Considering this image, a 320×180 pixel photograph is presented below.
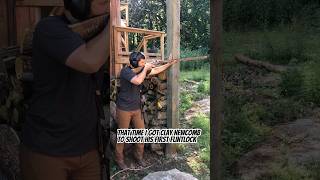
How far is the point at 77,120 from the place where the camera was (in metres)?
2.16

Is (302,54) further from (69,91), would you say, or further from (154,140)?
(69,91)

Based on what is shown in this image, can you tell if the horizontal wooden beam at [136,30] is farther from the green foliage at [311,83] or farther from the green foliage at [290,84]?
the green foliage at [311,83]

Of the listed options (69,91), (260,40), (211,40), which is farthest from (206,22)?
(260,40)

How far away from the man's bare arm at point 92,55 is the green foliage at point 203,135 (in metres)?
0.69

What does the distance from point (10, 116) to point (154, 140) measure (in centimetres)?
69

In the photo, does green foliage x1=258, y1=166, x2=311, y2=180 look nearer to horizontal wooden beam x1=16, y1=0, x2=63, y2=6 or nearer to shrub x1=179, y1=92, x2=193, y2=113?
shrub x1=179, y1=92, x2=193, y2=113

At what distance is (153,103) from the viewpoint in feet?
8.95

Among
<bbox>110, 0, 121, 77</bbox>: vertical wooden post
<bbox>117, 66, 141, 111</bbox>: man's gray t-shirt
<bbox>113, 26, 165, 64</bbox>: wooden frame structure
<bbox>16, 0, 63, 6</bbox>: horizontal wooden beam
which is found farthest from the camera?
<bbox>117, 66, 141, 111</bbox>: man's gray t-shirt

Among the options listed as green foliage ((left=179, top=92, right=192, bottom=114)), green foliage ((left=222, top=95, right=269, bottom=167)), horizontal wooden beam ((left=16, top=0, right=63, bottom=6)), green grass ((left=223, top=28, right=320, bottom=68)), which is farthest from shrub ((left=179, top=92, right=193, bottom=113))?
green grass ((left=223, top=28, right=320, bottom=68))

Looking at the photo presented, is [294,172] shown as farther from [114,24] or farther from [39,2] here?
[39,2]

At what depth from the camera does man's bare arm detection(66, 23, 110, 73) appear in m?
2.02

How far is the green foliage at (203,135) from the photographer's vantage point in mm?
2607

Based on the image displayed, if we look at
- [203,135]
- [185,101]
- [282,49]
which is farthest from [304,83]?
[203,135]

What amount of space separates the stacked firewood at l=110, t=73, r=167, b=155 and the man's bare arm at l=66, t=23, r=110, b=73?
0.43 meters
